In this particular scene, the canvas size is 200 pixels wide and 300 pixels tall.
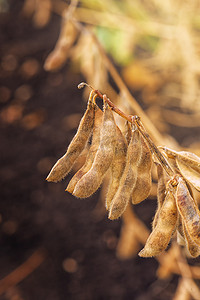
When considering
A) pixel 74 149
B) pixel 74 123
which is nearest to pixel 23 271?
pixel 74 123

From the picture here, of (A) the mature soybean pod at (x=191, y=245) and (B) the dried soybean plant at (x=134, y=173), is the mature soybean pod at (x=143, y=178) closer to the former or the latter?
(B) the dried soybean plant at (x=134, y=173)

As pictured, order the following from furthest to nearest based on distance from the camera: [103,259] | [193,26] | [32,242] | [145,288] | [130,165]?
[193,26] < [32,242] < [103,259] < [145,288] < [130,165]

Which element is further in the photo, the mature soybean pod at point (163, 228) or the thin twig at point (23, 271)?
the thin twig at point (23, 271)

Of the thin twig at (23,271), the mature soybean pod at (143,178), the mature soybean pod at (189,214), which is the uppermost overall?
the thin twig at (23,271)

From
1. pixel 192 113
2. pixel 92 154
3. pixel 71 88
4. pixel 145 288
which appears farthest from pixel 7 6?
pixel 92 154

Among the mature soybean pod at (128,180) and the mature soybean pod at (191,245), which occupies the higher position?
the mature soybean pod at (128,180)

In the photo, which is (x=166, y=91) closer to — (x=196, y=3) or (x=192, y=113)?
(x=192, y=113)

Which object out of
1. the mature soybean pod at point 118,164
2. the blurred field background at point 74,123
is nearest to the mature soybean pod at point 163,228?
the mature soybean pod at point 118,164
